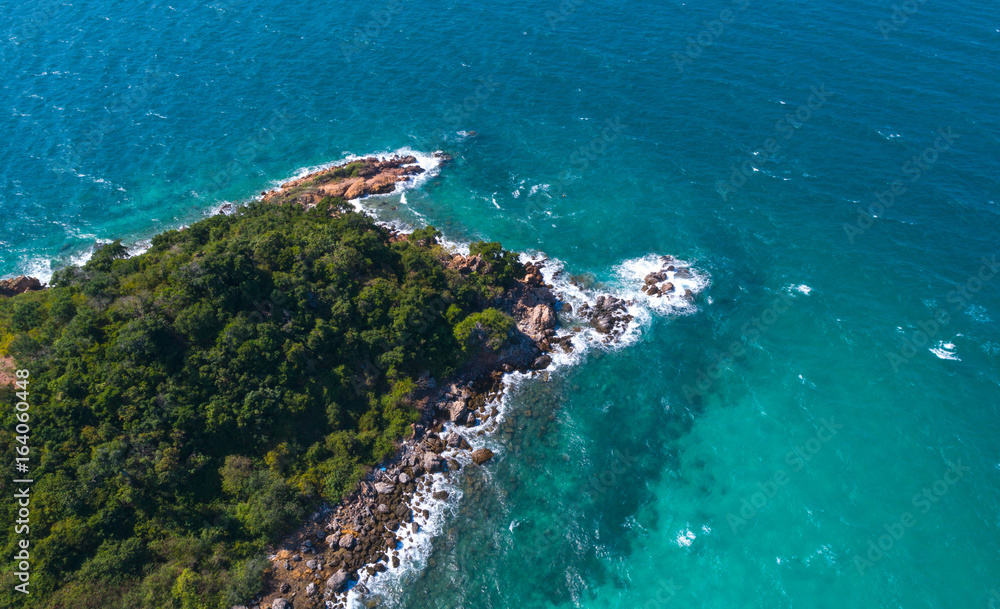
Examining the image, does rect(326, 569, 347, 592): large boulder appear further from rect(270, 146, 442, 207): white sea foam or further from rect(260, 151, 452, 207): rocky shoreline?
rect(270, 146, 442, 207): white sea foam

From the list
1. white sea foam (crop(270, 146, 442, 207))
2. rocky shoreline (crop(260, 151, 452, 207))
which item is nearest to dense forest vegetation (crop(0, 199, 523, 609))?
rocky shoreline (crop(260, 151, 452, 207))

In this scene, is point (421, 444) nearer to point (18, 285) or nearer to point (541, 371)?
point (541, 371)

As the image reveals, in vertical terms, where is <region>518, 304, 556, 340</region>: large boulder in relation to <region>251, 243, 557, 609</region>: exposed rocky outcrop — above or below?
above

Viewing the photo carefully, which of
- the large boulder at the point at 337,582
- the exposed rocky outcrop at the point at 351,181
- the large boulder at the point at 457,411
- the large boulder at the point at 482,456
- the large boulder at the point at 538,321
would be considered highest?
the exposed rocky outcrop at the point at 351,181

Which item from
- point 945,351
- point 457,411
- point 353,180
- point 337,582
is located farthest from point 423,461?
point 945,351

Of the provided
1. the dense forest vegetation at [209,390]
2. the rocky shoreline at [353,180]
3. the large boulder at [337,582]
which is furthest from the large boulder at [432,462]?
the rocky shoreline at [353,180]

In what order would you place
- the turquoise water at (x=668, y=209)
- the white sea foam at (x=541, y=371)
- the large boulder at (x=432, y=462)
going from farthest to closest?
the large boulder at (x=432, y=462), the turquoise water at (x=668, y=209), the white sea foam at (x=541, y=371)

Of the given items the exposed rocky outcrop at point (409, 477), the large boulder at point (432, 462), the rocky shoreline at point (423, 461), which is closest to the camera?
the rocky shoreline at point (423, 461)

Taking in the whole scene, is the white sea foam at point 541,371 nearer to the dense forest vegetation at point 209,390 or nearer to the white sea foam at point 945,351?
the dense forest vegetation at point 209,390
